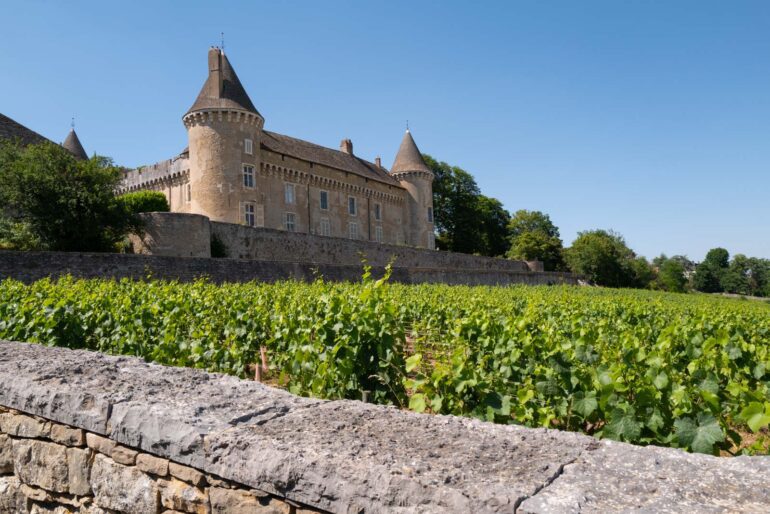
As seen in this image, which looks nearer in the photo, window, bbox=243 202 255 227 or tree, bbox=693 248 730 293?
window, bbox=243 202 255 227

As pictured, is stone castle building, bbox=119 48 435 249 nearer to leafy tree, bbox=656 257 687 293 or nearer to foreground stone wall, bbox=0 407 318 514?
foreground stone wall, bbox=0 407 318 514

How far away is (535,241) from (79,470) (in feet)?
193

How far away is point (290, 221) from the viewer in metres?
36.3

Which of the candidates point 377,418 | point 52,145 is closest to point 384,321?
point 377,418

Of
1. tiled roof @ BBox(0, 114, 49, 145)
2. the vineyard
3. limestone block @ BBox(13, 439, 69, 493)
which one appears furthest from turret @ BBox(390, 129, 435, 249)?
limestone block @ BBox(13, 439, 69, 493)

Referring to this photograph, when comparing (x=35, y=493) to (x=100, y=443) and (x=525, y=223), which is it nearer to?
(x=100, y=443)

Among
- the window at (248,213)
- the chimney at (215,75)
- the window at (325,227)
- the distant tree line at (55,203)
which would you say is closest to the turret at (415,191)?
the window at (325,227)

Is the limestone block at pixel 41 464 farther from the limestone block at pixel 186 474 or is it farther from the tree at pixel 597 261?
the tree at pixel 597 261

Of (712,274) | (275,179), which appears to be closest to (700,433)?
(275,179)

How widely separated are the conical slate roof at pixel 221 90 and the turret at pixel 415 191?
19.4 m

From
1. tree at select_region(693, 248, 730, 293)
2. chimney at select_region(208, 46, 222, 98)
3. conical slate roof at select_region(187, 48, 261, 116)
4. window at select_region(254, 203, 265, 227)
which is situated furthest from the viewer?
tree at select_region(693, 248, 730, 293)

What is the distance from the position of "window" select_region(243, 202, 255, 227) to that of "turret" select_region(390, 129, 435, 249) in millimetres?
18614

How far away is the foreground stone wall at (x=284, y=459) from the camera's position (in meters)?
1.71

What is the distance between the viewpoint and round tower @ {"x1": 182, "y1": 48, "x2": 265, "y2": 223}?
96.7ft
